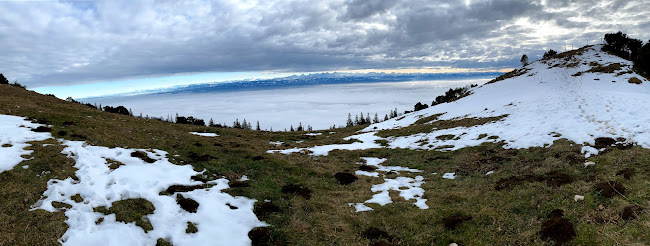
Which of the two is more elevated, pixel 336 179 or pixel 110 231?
pixel 110 231

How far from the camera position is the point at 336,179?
1941cm

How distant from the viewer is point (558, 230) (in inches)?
368

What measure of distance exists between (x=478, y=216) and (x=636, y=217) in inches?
183

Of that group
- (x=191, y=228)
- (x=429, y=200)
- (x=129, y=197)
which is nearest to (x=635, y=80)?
(x=429, y=200)

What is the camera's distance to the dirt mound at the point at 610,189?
1075 cm

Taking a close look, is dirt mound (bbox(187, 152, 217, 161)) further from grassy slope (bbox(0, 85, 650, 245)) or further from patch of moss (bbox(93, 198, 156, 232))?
patch of moss (bbox(93, 198, 156, 232))

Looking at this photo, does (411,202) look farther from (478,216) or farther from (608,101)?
(608,101)

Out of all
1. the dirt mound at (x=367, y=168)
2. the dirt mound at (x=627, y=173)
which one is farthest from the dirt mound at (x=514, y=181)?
the dirt mound at (x=367, y=168)

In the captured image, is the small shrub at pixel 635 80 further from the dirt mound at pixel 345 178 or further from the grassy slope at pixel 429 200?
the dirt mound at pixel 345 178

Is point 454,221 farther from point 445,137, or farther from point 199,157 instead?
point 445,137

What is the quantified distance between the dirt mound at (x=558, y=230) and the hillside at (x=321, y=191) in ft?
0.17

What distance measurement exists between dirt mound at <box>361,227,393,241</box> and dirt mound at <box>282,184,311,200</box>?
4.73m

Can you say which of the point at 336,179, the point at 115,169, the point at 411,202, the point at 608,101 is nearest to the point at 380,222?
the point at 411,202

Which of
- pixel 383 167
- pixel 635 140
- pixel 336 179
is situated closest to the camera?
pixel 635 140
